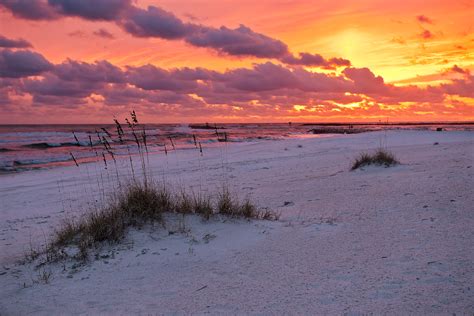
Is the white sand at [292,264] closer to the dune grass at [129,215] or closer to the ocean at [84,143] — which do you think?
the dune grass at [129,215]

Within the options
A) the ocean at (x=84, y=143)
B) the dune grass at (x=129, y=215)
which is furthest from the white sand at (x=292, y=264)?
the ocean at (x=84, y=143)

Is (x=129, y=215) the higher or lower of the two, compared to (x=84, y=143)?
lower

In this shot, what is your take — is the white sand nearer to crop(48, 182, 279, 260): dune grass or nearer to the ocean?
crop(48, 182, 279, 260): dune grass

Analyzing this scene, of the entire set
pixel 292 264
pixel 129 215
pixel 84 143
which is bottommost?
pixel 292 264

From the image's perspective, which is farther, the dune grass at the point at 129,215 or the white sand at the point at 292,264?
the dune grass at the point at 129,215

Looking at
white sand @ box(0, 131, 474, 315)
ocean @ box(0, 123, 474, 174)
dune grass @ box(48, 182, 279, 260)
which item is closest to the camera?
white sand @ box(0, 131, 474, 315)

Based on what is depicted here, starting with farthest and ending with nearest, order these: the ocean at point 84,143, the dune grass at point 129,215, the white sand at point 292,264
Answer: the ocean at point 84,143 → the dune grass at point 129,215 → the white sand at point 292,264

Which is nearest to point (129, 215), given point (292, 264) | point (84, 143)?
point (292, 264)

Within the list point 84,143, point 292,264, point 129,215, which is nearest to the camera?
point 292,264

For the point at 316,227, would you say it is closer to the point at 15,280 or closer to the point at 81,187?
the point at 15,280

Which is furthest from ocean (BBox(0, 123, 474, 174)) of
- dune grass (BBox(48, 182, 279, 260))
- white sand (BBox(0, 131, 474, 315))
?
white sand (BBox(0, 131, 474, 315))

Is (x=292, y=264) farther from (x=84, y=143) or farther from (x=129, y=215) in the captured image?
(x=84, y=143)

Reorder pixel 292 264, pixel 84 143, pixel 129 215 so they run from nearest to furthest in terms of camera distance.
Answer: pixel 292 264 < pixel 129 215 < pixel 84 143

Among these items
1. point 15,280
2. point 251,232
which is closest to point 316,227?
point 251,232
